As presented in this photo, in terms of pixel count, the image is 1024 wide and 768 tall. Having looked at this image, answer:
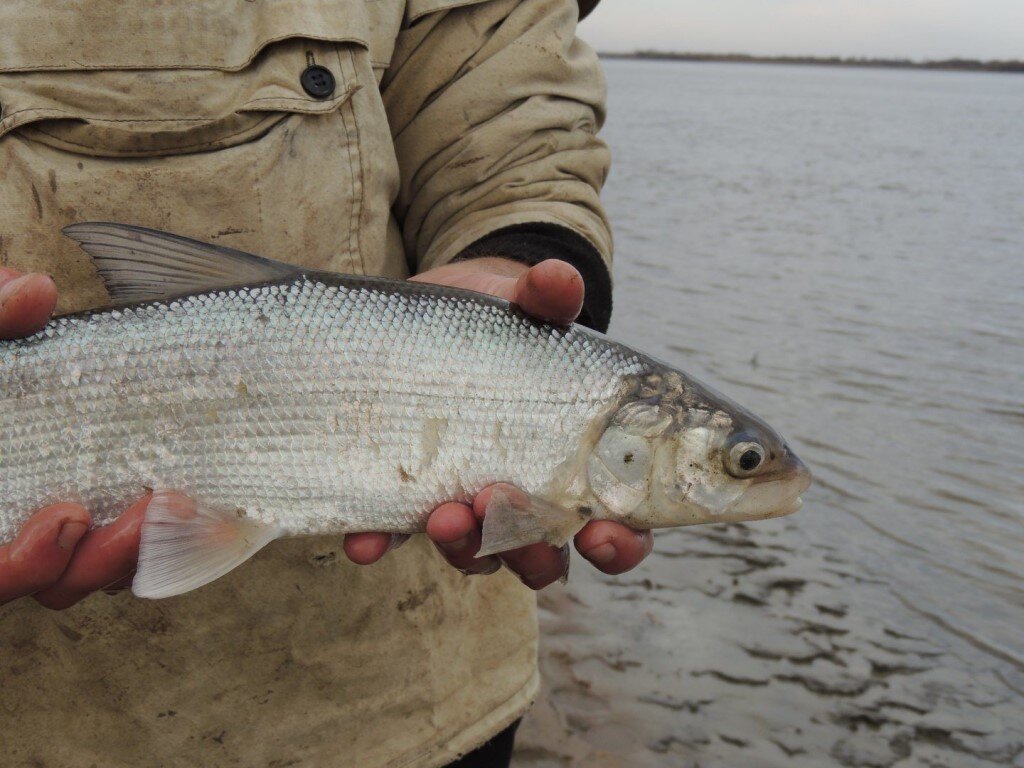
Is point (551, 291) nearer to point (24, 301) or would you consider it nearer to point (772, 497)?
point (772, 497)

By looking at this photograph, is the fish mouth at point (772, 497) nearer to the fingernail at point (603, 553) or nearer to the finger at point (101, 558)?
the fingernail at point (603, 553)

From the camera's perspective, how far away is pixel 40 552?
1759 mm

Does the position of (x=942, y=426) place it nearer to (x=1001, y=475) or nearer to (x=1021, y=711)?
(x=1001, y=475)

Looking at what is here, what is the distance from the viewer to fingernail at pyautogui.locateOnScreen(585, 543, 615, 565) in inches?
79.7

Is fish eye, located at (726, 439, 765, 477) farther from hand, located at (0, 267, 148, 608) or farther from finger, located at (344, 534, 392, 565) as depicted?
hand, located at (0, 267, 148, 608)

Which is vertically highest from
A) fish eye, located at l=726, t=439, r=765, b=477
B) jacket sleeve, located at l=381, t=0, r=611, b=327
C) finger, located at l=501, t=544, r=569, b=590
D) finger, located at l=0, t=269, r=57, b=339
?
jacket sleeve, located at l=381, t=0, r=611, b=327

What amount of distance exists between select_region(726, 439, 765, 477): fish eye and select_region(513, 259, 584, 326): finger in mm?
472

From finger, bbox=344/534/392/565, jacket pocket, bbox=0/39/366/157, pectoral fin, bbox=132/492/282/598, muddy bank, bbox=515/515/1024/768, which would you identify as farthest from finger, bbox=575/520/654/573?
muddy bank, bbox=515/515/1024/768

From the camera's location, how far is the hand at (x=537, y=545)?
1931 millimetres

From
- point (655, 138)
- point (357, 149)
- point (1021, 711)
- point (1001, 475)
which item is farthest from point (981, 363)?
point (655, 138)

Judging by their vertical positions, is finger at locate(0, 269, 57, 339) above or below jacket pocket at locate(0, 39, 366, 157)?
below

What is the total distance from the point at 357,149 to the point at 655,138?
90.6ft

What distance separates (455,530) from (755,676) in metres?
3.01

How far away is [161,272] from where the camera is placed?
1968 mm
